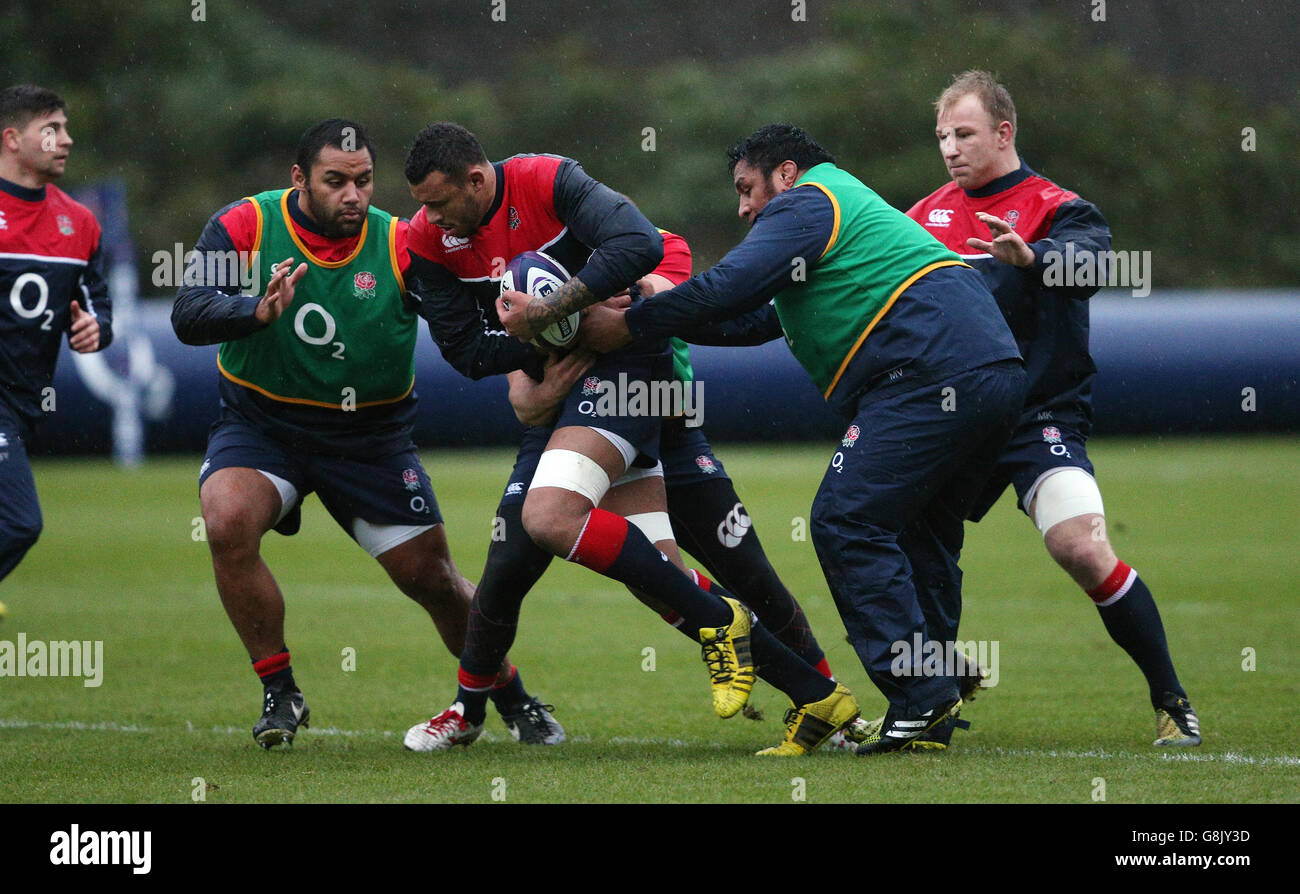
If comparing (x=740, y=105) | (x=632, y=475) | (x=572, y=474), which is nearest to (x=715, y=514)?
(x=632, y=475)

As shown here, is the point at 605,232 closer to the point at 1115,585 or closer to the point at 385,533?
the point at 385,533

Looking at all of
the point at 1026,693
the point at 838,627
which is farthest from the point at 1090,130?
the point at 1026,693

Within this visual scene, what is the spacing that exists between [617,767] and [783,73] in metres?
28.7

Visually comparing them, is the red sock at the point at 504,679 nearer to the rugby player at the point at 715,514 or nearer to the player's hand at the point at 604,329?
the rugby player at the point at 715,514

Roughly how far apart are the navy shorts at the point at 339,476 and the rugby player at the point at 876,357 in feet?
3.30

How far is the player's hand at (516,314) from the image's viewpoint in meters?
5.05

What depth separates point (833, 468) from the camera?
16.6 ft

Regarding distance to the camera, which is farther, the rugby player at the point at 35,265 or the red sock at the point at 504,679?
the rugby player at the point at 35,265

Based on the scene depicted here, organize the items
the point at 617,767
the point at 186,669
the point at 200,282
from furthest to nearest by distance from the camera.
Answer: the point at 186,669 → the point at 200,282 → the point at 617,767

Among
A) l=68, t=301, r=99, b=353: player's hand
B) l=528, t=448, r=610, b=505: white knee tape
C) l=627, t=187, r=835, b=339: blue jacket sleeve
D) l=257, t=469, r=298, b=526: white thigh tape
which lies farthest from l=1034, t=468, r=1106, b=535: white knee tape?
l=68, t=301, r=99, b=353: player's hand

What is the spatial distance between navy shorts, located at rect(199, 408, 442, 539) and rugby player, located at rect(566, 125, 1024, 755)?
101 centimetres

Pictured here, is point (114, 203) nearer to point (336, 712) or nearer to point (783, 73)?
point (336, 712)

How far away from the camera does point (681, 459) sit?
224 inches

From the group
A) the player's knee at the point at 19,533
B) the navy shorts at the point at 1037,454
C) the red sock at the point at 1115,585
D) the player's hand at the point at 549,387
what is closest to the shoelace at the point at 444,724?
the player's hand at the point at 549,387
